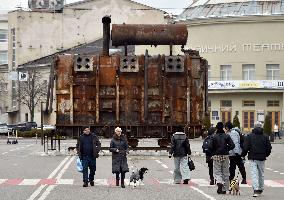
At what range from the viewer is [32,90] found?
95188mm

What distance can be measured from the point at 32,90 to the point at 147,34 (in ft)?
186

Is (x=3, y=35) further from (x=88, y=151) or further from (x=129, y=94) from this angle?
(x=88, y=151)

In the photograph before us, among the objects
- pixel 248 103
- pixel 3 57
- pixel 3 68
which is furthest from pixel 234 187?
pixel 3 57

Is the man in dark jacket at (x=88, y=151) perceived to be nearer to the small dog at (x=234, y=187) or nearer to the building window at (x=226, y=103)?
the small dog at (x=234, y=187)

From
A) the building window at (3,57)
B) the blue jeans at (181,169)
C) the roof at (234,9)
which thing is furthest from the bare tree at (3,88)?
the blue jeans at (181,169)

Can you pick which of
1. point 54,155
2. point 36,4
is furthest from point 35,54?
point 54,155

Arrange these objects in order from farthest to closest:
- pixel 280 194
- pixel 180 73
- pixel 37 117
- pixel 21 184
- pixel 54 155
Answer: pixel 37 117
pixel 54 155
pixel 180 73
pixel 21 184
pixel 280 194

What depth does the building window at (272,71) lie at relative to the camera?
300 feet

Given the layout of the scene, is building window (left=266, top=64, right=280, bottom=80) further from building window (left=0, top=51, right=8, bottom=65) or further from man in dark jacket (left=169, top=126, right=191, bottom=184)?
man in dark jacket (left=169, top=126, right=191, bottom=184)

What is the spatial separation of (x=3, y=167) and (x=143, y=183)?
385 inches

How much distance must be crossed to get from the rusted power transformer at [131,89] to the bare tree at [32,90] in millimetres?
55504

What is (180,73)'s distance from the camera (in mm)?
40562

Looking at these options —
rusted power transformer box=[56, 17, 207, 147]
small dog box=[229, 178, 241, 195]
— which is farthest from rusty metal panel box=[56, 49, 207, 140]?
small dog box=[229, 178, 241, 195]

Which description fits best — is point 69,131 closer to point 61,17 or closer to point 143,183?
point 143,183
